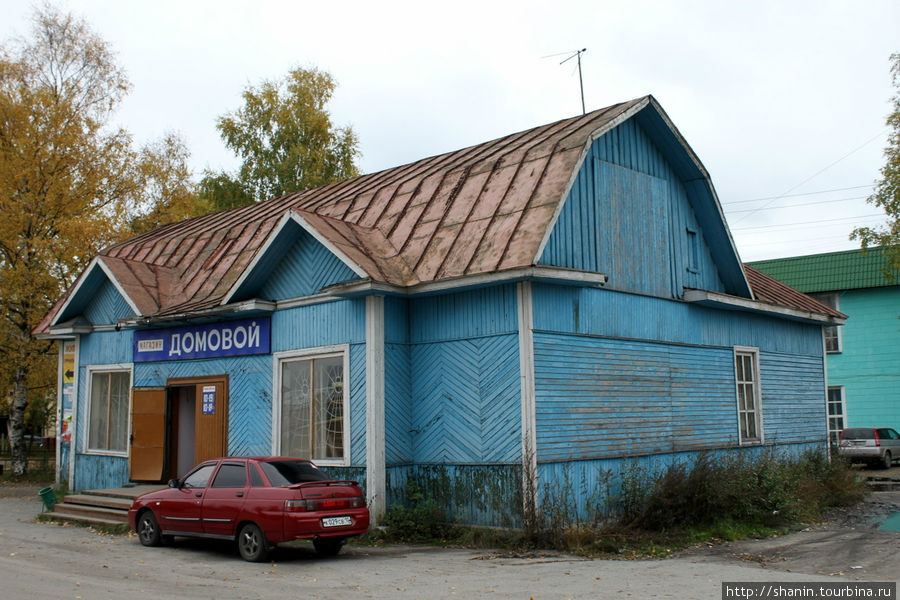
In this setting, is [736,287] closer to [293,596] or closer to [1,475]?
[293,596]

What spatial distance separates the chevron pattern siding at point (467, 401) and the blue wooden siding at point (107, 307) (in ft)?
26.0

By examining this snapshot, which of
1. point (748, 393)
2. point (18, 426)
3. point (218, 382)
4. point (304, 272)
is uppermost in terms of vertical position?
point (304, 272)

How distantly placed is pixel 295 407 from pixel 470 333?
362cm

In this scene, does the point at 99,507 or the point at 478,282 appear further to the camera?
the point at 99,507

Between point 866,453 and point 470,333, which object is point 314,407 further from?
point 866,453

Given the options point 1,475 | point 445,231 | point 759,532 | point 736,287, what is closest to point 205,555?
point 445,231

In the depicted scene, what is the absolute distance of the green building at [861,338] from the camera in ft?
98.2

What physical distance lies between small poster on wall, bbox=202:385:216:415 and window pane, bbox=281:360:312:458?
1.95m

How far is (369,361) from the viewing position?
12562mm

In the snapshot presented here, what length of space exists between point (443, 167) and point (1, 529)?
1035cm

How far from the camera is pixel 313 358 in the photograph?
1375cm

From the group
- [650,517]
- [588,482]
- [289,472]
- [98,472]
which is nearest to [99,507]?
[98,472]

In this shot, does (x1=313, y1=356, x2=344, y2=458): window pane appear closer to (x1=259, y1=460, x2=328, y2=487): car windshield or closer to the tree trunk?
(x1=259, y1=460, x2=328, y2=487): car windshield

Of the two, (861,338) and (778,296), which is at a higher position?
(861,338)
